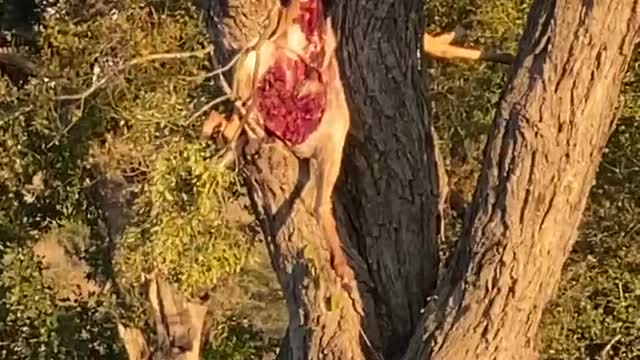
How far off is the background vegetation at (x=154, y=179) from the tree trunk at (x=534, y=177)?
0.93 meters

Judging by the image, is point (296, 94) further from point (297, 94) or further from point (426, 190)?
point (426, 190)

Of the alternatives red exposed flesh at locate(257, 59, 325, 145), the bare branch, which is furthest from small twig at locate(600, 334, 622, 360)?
red exposed flesh at locate(257, 59, 325, 145)

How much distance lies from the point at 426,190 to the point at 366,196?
0.77ft

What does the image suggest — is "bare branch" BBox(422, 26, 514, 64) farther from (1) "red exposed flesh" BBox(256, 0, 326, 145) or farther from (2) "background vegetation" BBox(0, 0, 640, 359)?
(2) "background vegetation" BBox(0, 0, 640, 359)

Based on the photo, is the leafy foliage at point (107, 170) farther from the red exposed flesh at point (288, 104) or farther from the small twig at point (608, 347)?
the small twig at point (608, 347)

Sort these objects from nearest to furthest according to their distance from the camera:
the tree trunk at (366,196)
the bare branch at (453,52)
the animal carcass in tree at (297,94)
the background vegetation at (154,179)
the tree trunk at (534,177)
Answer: the tree trunk at (534,177) → the animal carcass in tree at (297,94) → the tree trunk at (366,196) → the background vegetation at (154,179) → the bare branch at (453,52)

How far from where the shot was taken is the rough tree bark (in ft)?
15.0

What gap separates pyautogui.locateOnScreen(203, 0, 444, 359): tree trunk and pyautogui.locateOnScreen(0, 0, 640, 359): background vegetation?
0.23 meters

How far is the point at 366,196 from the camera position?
17.5 feet

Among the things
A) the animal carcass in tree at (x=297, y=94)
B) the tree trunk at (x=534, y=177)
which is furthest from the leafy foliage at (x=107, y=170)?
the tree trunk at (x=534, y=177)

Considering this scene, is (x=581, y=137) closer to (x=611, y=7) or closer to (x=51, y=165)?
(x=611, y=7)

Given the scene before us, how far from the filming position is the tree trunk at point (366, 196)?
17.1 feet

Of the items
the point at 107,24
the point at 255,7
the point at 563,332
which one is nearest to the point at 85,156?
the point at 107,24

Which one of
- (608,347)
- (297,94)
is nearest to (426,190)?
(297,94)
